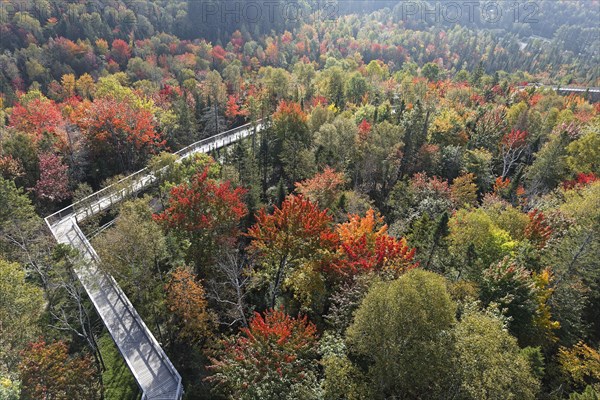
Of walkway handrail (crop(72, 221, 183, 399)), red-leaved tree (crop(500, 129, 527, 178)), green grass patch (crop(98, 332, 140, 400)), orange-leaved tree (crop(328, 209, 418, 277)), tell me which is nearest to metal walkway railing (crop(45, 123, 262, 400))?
walkway handrail (crop(72, 221, 183, 399))

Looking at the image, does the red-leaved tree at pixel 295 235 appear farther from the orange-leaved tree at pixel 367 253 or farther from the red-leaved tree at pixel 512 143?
the red-leaved tree at pixel 512 143

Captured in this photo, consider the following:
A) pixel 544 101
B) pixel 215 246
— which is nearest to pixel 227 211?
pixel 215 246

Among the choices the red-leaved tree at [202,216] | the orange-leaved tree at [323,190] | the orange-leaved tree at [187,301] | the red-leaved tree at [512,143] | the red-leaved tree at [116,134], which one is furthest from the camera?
the red-leaved tree at [512,143]

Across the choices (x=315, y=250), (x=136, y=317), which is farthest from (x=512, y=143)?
(x=136, y=317)

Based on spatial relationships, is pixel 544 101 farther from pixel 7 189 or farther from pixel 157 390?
pixel 7 189

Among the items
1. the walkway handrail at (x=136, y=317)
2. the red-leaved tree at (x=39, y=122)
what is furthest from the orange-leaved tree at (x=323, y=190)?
the red-leaved tree at (x=39, y=122)

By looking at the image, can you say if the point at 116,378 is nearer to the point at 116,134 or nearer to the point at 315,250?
the point at 315,250

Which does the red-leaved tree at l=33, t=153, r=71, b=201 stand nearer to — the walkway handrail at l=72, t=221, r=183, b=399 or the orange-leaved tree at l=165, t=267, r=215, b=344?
the walkway handrail at l=72, t=221, r=183, b=399
